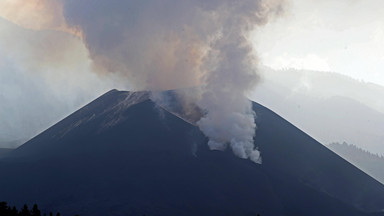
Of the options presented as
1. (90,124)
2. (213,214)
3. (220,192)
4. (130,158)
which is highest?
(90,124)

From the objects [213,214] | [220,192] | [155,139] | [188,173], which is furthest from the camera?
[155,139]

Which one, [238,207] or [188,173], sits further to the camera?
[188,173]

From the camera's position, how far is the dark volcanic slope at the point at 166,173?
113 meters

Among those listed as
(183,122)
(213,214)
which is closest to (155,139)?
(183,122)

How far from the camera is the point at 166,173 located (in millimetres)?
125375

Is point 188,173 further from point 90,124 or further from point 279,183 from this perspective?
point 90,124

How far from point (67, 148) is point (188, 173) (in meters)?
38.8

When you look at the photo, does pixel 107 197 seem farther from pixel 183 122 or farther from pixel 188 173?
pixel 183 122

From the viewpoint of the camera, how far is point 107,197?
113 m

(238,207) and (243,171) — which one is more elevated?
(243,171)

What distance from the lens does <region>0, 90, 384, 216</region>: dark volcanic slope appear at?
113250 millimetres

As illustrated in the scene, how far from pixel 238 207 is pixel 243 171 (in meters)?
17.6

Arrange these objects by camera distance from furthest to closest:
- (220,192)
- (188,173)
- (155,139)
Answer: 1. (155,139)
2. (188,173)
3. (220,192)

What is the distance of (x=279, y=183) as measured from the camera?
418 feet
